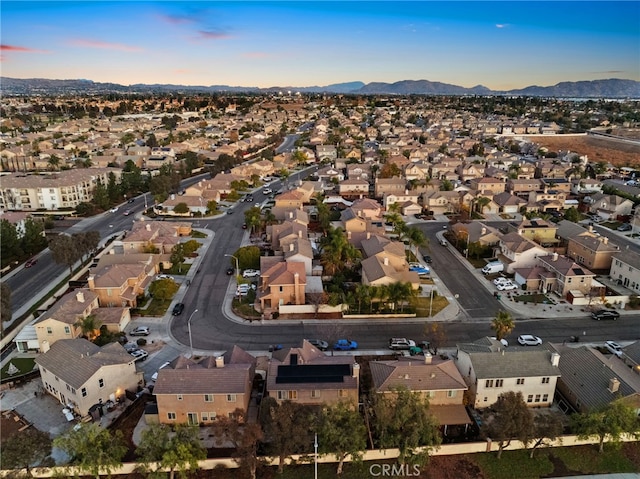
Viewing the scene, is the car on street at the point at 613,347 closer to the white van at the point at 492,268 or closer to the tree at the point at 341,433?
the white van at the point at 492,268

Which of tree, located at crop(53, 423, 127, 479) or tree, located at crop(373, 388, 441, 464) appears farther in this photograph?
tree, located at crop(373, 388, 441, 464)

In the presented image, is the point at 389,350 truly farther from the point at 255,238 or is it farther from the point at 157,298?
the point at 255,238

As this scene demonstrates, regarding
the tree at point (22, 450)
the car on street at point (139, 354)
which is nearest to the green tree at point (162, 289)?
the car on street at point (139, 354)

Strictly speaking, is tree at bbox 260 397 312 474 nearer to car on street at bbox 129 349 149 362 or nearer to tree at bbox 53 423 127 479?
tree at bbox 53 423 127 479

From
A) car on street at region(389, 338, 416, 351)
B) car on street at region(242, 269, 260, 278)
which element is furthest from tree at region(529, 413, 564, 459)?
car on street at region(242, 269, 260, 278)

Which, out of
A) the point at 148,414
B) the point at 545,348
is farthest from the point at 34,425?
the point at 545,348

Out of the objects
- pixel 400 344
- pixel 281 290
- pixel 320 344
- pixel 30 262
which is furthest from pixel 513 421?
pixel 30 262
